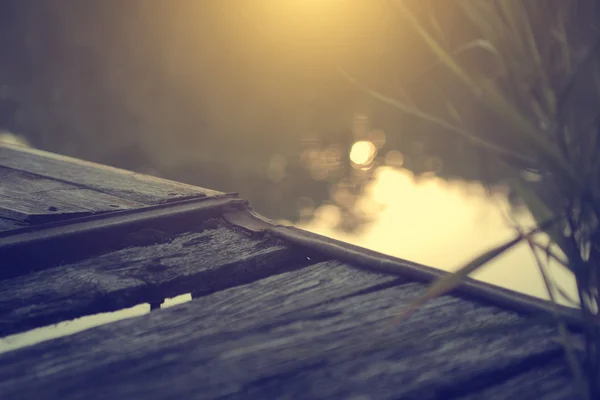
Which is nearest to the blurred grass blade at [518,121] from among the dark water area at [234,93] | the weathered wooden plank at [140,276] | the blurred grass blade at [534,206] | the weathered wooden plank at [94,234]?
the blurred grass blade at [534,206]

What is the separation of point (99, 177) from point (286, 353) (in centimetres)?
146

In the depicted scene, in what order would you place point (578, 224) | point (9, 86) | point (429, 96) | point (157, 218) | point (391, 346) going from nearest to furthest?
point (578, 224)
point (391, 346)
point (157, 218)
point (429, 96)
point (9, 86)

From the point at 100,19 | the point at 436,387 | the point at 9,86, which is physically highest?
the point at 100,19

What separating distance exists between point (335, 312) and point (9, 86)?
10.0 meters

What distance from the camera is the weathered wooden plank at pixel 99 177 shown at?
6.15ft

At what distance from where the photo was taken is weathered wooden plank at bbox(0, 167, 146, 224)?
1581 millimetres

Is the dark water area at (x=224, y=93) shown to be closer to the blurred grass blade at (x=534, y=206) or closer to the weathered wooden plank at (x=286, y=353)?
the weathered wooden plank at (x=286, y=353)

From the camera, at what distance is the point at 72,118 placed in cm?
907

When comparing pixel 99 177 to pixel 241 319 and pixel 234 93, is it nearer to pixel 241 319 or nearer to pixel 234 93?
pixel 241 319

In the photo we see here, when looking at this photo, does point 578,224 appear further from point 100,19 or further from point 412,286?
point 100,19

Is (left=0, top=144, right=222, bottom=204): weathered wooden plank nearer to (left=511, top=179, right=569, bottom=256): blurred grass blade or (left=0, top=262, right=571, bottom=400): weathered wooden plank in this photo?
(left=0, top=262, right=571, bottom=400): weathered wooden plank

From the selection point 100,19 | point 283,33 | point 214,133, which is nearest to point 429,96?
point 283,33

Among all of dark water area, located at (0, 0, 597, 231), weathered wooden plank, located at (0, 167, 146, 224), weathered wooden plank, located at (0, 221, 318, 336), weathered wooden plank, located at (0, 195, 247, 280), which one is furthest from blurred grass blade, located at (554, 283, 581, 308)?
dark water area, located at (0, 0, 597, 231)

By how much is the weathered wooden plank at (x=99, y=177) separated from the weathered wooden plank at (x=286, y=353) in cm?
77
